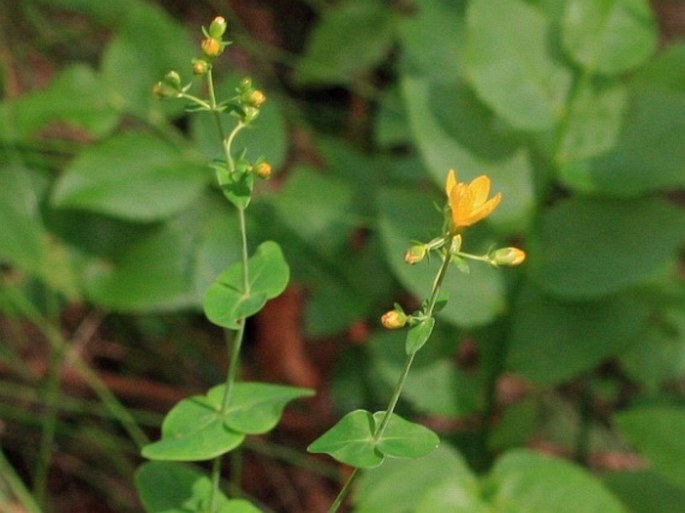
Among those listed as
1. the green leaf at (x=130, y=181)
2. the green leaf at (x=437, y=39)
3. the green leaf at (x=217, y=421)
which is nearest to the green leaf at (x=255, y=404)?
the green leaf at (x=217, y=421)

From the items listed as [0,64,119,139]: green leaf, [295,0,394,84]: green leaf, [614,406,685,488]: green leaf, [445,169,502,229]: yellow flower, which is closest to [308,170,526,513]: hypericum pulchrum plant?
[445,169,502,229]: yellow flower

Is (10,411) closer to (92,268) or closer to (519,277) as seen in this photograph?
(92,268)

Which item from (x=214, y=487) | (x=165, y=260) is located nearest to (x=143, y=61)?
(x=165, y=260)

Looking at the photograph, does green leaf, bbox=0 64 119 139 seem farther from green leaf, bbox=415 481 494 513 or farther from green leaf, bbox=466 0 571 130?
green leaf, bbox=415 481 494 513

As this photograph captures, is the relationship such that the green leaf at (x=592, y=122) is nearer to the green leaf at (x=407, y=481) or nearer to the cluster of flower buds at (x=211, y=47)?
the green leaf at (x=407, y=481)

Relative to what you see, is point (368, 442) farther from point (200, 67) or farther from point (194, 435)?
point (200, 67)

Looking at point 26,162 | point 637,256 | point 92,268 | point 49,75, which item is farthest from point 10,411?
point 637,256
